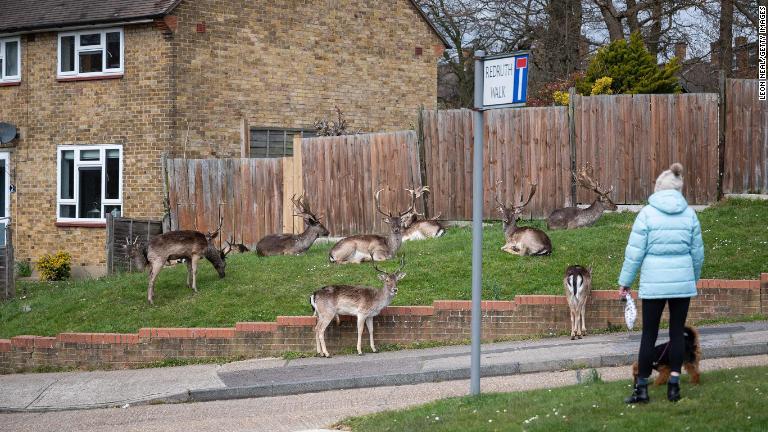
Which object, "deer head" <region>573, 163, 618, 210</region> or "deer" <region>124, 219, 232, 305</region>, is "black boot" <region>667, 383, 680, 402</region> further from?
"deer head" <region>573, 163, 618, 210</region>

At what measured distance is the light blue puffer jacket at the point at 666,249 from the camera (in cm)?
938

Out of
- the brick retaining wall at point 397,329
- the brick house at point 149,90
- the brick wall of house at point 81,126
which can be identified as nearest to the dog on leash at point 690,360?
the brick retaining wall at point 397,329

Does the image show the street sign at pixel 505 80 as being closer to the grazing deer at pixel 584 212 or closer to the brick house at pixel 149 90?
the grazing deer at pixel 584 212

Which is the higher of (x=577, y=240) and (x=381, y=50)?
(x=381, y=50)

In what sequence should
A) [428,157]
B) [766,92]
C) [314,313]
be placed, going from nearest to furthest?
[314,313], [766,92], [428,157]

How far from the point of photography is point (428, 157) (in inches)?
854

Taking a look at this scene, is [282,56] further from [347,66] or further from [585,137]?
[585,137]

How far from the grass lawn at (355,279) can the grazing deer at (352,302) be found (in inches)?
37.0

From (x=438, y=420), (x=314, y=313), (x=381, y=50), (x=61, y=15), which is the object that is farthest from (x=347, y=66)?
(x=438, y=420)

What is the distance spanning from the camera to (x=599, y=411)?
30.0ft

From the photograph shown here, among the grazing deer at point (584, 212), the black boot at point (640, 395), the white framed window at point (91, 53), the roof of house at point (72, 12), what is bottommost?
the black boot at point (640, 395)

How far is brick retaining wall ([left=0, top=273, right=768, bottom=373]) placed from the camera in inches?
580

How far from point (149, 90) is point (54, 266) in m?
4.83

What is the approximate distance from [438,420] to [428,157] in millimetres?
12415
